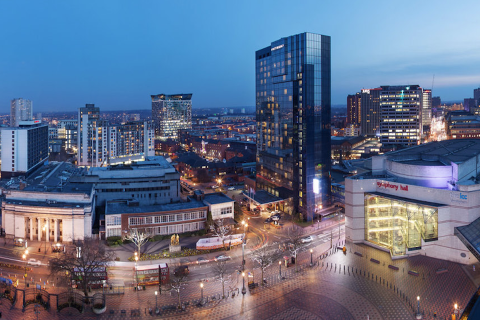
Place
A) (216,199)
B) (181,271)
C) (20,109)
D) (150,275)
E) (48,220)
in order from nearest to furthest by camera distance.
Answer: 1. (150,275)
2. (181,271)
3. (48,220)
4. (216,199)
5. (20,109)

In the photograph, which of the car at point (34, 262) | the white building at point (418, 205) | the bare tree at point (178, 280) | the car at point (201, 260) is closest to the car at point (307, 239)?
the white building at point (418, 205)

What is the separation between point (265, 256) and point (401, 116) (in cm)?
11241

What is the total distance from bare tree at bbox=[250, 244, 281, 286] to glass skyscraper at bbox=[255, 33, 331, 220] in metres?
14.8

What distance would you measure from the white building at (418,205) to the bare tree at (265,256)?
1129 centimetres

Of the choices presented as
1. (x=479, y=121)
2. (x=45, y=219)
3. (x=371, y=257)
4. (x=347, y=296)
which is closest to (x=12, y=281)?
(x=45, y=219)

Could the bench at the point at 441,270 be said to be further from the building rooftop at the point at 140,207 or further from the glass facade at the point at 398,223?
the building rooftop at the point at 140,207

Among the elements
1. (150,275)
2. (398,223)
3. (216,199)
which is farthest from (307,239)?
(150,275)

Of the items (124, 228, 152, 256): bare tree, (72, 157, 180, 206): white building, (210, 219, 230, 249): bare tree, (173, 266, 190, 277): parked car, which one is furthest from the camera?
(72, 157, 180, 206): white building

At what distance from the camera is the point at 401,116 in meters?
137

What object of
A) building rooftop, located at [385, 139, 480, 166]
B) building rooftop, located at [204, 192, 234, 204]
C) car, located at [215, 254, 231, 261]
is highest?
building rooftop, located at [385, 139, 480, 166]

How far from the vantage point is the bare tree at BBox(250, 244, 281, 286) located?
39562 millimetres

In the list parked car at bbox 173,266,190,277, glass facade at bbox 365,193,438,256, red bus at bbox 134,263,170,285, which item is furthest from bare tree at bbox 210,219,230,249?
glass facade at bbox 365,193,438,256

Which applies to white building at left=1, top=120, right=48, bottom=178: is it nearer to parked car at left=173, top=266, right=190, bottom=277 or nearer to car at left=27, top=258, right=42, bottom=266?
car at left=27, top=258, right=42, bottom=266

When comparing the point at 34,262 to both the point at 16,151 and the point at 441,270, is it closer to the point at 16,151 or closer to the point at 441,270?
the point at 441,270
